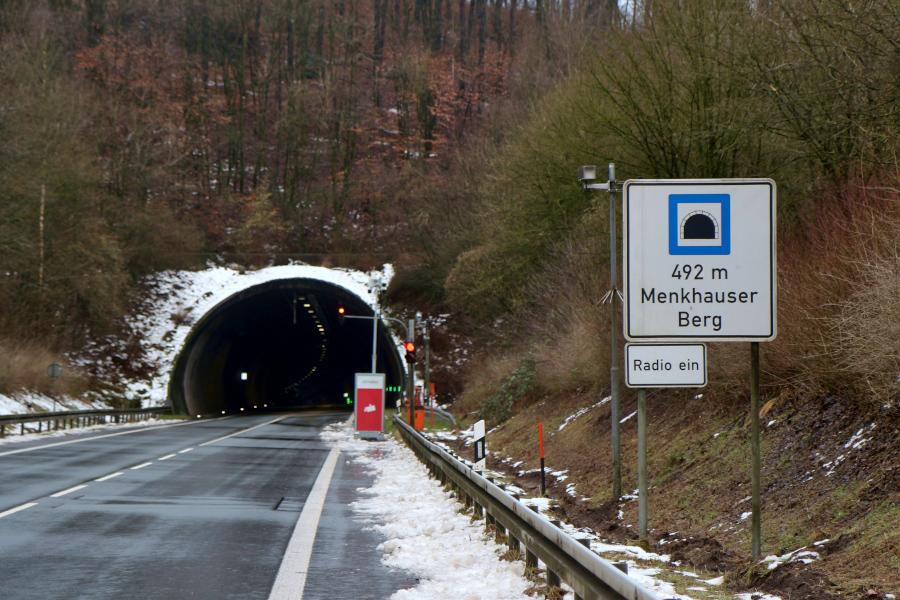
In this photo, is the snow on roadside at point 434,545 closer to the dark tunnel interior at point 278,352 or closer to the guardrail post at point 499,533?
the guardrail post at point 499,533

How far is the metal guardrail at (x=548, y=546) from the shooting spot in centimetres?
615

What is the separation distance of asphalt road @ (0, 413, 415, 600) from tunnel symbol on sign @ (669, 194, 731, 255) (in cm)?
387

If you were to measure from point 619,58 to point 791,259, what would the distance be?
1117 cm

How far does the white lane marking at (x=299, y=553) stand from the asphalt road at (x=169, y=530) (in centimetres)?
9

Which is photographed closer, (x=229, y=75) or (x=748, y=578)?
(x=748, y=578)

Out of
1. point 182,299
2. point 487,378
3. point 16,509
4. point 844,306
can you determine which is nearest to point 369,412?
point 487,378

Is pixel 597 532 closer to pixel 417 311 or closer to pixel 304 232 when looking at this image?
pixel 417 311

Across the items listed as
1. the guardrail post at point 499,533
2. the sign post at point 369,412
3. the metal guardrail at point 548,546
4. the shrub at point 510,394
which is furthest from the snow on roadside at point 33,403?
the guardrail post at point 499,533

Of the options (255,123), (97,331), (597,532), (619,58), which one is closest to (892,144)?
(597,532)

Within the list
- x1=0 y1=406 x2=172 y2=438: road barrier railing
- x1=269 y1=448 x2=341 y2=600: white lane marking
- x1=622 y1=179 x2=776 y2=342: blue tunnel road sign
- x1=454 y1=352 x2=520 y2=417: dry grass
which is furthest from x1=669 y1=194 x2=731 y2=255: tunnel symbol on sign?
x1=454 y1=352 x2=520 y2=417: dry grass

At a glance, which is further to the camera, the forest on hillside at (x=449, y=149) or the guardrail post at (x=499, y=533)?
the forest on hillside at (x=449, y=149)

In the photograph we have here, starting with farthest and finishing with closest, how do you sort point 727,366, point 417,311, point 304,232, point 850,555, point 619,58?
point 304,232
point 417,311
point 619,58
point 727,366
point 850,555

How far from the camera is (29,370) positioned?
45375 mm

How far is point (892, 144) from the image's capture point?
15039 millimetres
